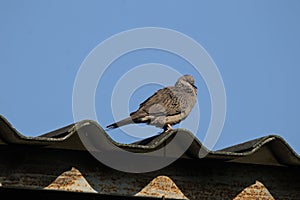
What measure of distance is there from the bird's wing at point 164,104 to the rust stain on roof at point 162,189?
3385 millimetres

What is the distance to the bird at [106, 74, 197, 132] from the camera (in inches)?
303

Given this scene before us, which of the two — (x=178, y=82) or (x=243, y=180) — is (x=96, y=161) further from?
(x=178, y=82)

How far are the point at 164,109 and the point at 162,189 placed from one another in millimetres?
3676

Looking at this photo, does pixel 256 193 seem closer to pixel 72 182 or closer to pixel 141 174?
pixel 141 174

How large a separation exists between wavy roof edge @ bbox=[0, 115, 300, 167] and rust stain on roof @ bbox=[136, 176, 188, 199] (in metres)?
0.15

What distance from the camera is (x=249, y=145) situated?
14.8ft

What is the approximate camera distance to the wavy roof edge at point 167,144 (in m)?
3.97

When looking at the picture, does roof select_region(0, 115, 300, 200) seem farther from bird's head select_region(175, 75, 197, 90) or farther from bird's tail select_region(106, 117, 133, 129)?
bird's head select_region(175, 75, 197, 90)

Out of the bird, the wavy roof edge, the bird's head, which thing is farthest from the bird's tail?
the wavy roof edge

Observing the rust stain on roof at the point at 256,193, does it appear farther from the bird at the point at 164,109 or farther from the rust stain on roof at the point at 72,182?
the bird at the point at 164,109

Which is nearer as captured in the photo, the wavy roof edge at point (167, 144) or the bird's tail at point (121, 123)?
the wavy roof edge at point (167, 144)

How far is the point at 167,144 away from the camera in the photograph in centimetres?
434

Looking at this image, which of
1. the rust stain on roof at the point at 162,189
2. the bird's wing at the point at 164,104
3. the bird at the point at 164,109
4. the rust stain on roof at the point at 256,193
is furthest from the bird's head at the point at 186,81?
the rust stain on roof at the point at 162,189

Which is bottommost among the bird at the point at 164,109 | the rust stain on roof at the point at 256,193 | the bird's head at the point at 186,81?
the rust stain on roof at the point at 256,193
